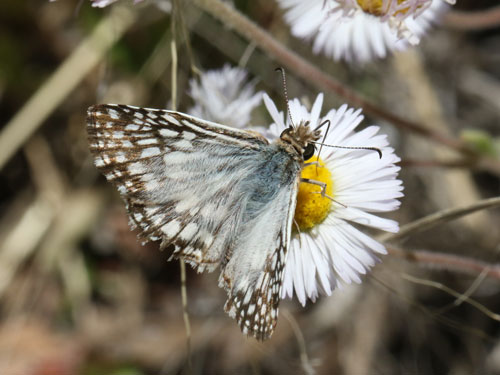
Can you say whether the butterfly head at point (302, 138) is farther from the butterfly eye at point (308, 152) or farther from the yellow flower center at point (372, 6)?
the yellow flower center at point (372, 6)

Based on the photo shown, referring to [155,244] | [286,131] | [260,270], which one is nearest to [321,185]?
[286,131]

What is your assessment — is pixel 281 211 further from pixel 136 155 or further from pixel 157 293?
pixel 157 293

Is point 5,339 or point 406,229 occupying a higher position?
point 5,339

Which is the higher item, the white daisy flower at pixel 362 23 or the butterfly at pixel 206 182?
the white daisy flower at pixel 362 23

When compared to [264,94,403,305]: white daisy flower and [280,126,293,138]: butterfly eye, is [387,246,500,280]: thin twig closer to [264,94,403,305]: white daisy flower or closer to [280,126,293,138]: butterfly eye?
[264,94,403,305]: white daisy flower

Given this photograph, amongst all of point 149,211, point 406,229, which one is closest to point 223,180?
point 149,211

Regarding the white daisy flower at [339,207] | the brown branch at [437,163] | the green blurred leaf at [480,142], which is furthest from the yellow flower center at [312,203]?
the green blurred leaf at [480,142]
